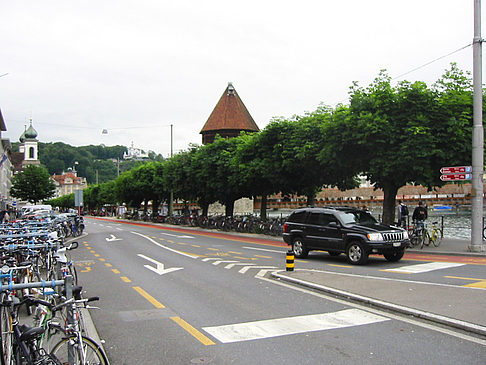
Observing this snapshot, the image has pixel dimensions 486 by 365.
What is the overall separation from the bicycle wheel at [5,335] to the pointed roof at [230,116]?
88.6m

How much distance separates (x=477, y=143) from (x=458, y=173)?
4.11 ft

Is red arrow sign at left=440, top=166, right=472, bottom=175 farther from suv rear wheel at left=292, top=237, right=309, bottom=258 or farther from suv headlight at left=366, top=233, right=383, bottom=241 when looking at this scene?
suv rear wheel at left=292, top=237, right=309, bottom=258

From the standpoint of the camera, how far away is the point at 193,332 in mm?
7105

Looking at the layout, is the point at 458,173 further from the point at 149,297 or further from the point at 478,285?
the point at 149,297

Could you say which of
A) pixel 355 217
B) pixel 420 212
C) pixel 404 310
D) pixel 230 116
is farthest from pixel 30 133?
pixel 404 310

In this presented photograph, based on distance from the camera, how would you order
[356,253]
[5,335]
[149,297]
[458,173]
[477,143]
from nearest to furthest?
[5,335]
[149,297]
[356,253]
[477,143]
[458,173]

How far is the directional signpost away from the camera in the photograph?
1764cm

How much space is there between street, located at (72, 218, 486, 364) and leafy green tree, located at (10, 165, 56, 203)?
84.7 m

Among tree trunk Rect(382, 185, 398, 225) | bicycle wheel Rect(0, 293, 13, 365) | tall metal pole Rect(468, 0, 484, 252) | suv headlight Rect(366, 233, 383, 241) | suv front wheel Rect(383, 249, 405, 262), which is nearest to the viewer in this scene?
bicycle wheel Rect(0, 293, 13, 365)

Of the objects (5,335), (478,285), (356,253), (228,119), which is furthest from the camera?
(228,119)

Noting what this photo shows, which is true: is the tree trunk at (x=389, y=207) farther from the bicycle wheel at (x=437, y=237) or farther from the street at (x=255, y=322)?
the street at (x=255, y=322)

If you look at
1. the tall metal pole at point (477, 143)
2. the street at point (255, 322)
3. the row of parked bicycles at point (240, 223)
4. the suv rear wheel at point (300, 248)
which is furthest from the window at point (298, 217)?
the row of parked bicycles at point (240, 223)

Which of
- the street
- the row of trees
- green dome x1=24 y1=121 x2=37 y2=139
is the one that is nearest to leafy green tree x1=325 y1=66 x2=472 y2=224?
the row of trees

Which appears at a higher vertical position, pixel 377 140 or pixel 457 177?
pixel 377 140
